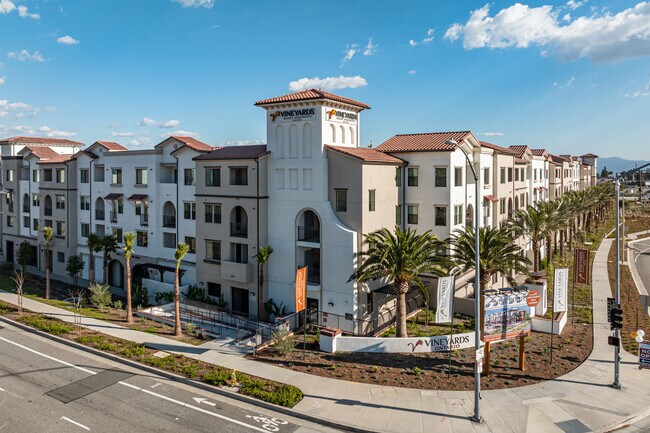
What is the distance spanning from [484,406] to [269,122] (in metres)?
23.6

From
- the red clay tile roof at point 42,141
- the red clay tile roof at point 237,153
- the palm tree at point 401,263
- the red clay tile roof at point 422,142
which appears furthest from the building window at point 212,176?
the red clay tile roof at point 42,141

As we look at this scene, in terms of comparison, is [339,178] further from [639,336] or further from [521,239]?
[521,239]

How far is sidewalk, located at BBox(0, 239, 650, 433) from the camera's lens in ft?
62.1

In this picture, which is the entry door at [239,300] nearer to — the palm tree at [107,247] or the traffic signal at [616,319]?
the palm tree at [107,247]

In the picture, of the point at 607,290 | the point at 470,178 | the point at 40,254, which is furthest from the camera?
the point at 40,254

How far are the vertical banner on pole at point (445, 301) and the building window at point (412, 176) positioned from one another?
40.9 feet

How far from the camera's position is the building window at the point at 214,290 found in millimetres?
38125

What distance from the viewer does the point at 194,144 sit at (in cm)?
4197

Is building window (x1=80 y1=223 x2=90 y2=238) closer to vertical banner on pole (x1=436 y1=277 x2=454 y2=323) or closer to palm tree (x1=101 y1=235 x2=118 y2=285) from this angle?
palm tree (x1=101 y1=235 x2=118 y2=285)

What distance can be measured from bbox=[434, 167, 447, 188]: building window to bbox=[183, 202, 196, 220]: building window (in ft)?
67.3

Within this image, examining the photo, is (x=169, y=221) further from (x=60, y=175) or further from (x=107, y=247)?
(x=60, y=175)

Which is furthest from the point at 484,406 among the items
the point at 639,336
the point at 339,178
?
the point at 339,178

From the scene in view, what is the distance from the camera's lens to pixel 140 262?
1791 inches

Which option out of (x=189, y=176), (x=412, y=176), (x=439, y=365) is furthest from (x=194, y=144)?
(x=439, y=365)
